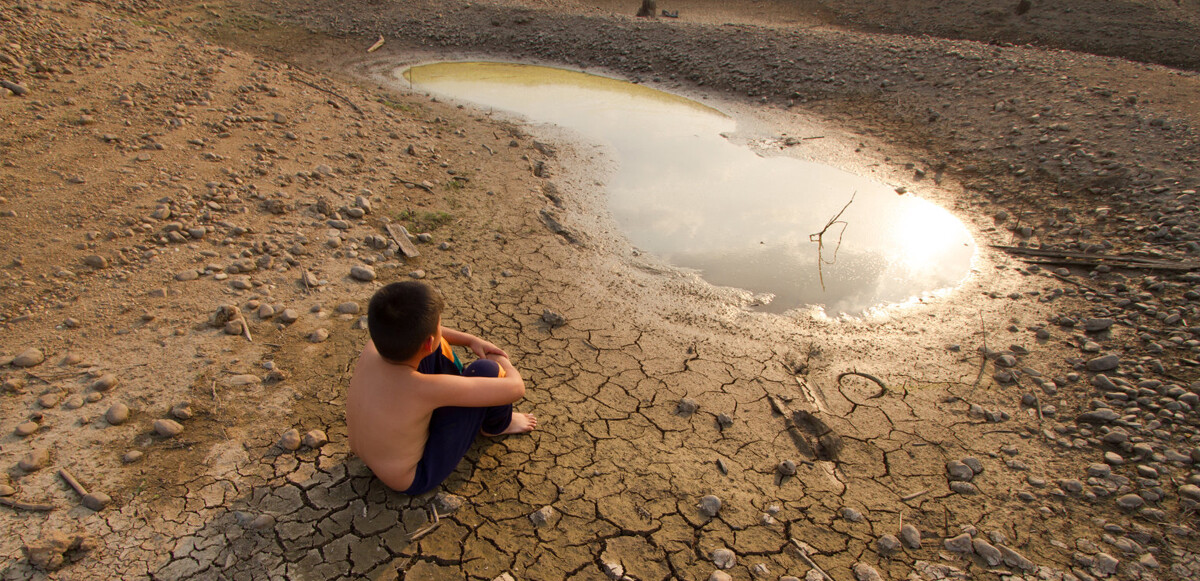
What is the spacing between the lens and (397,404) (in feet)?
7.39

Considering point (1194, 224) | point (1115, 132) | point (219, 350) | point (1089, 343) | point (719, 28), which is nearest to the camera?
point (219, 350)

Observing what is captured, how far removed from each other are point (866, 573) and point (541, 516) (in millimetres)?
1332

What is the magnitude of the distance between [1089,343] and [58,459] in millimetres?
5576

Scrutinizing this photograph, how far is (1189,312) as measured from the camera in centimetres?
383

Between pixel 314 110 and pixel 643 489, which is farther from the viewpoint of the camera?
pixel 314 110

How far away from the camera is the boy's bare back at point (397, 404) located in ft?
7.39

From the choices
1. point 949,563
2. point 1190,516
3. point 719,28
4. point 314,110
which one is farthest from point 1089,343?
point 719,28

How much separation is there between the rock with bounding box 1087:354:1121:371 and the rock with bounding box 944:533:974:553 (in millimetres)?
1844

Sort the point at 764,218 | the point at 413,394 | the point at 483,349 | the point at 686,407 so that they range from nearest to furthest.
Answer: the point at 413,394, the point at 483,349, the point at 686,407, the point at 764,218

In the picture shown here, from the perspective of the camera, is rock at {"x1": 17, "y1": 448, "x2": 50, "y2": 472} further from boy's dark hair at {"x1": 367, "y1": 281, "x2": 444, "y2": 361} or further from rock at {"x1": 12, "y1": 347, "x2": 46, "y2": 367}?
boy's dark hair at {"x1": 367, "y1": 281, "x2": 444, "y2": 361}

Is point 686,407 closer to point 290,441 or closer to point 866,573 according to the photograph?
point 866,573

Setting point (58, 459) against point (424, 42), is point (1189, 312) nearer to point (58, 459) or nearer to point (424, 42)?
A: point (58, 459)

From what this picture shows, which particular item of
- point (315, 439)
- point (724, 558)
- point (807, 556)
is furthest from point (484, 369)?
point (807, 556)

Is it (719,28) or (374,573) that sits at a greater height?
(719,28)
